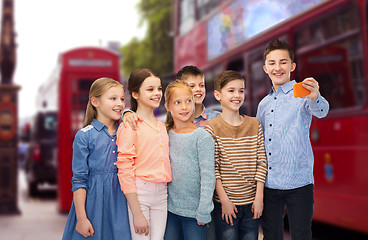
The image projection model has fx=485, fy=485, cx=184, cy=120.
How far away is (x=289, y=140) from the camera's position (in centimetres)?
257

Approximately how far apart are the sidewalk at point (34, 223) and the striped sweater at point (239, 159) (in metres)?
4.12

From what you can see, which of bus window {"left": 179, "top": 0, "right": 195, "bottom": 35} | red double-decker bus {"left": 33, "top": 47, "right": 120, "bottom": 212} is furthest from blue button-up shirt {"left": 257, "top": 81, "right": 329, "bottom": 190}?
bus window {"left": 179, "top": 0, "right": 195, "bottom": 35}

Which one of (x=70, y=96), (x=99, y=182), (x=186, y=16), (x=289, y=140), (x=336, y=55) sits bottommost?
(x=99, y=182)

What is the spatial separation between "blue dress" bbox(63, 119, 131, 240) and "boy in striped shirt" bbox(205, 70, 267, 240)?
0.53 metres

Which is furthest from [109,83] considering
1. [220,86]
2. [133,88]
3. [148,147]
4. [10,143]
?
[10,143]

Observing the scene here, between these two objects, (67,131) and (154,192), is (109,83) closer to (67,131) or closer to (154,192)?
(154,192)

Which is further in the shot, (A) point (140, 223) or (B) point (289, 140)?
(B) point (289, 140)

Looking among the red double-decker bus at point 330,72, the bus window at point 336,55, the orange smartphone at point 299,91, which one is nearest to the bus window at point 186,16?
the red double-decker bus at point 330,72

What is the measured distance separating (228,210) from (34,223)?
547cm

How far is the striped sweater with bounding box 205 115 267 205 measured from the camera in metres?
2.48

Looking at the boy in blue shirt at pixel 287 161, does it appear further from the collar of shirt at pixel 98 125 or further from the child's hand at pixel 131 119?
the collar of shirt at pixel 98 125

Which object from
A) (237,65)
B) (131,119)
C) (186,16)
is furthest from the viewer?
(186,16)

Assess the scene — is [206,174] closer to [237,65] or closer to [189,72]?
[189,72]

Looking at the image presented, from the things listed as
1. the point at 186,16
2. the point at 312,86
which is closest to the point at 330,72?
the point at 312,86
